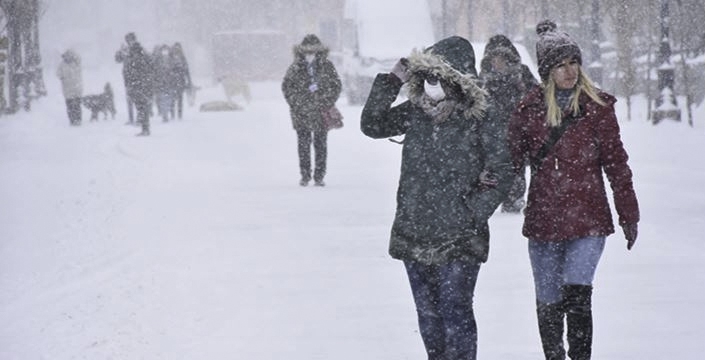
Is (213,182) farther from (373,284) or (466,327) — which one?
(466,327)

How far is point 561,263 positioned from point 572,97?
728 millimetres

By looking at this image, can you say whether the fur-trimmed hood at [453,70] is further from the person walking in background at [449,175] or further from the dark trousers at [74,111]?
the dark trousers at [74,111]

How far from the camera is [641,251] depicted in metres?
9.84

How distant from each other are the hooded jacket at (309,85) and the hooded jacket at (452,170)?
9398 mm

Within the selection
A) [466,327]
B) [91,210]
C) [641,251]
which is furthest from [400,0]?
[466,327]

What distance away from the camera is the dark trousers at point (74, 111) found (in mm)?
29469

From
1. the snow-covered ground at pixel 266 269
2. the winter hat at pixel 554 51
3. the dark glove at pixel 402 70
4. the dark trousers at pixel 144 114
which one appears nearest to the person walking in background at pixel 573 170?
the winter hat at pixel 554 51

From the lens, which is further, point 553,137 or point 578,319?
point 578,319

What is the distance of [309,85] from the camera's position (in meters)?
14.6

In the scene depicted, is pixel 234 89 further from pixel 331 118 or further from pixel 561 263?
pixel 561 263

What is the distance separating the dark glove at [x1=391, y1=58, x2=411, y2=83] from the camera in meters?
5.23

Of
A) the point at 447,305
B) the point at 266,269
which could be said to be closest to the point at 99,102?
the point at 266,269

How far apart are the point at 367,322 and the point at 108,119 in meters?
26.0

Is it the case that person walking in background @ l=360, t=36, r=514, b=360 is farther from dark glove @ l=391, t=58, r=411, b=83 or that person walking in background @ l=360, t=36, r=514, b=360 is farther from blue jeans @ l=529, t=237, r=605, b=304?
blue jeans @ l=529, t=237, r=605, b=304
